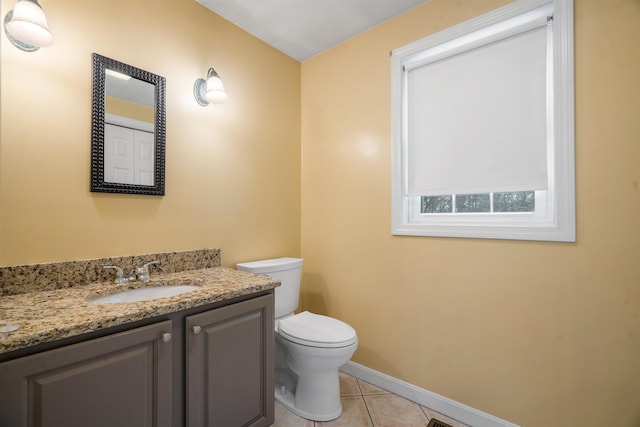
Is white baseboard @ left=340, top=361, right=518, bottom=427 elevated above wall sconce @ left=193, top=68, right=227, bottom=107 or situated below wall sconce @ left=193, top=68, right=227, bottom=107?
below

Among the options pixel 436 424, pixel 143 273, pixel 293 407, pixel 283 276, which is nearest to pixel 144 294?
pixel 143 273

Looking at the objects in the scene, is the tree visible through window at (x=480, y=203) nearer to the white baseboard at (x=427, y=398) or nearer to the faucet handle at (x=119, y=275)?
the white baseboard at (x=427, y=398)

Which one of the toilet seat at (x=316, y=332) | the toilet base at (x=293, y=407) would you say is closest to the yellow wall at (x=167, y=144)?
the toilet seat at (x=316, y=332)

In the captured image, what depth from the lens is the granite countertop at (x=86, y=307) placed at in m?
0.83

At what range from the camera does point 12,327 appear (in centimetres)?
83

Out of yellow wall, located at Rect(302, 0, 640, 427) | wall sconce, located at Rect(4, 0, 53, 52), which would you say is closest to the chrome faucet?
wall sconce, located at Rect(4, 0, 53, 52)

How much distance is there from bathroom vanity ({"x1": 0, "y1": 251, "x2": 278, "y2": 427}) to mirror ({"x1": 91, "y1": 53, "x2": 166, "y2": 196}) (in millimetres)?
526

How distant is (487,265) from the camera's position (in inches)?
62.7

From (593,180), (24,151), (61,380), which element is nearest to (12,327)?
(61,380)

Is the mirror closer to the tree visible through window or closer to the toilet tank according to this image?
the toilet tank

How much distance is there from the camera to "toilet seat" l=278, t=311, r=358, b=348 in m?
1.59

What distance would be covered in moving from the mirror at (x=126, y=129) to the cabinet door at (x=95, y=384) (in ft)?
2.65

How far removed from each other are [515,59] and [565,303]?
1270 mm

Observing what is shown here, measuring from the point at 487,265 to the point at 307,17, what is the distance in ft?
6.33
